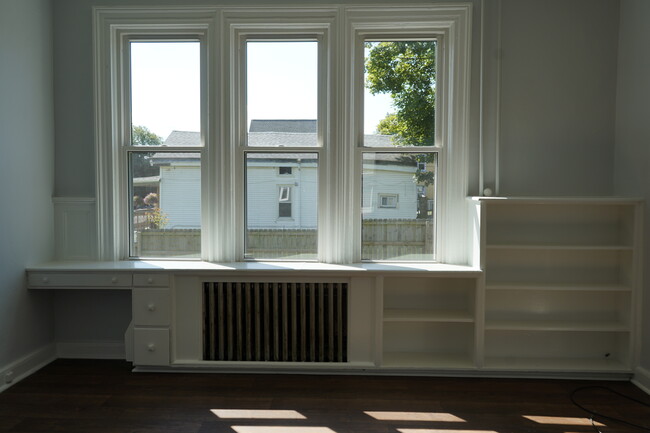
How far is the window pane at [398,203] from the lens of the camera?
13.4 feet

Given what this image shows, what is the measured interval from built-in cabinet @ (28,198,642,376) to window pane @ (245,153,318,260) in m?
0.28

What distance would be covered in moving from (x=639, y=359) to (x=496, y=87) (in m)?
2.14

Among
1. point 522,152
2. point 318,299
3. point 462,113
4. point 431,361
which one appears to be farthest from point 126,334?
point 522,152

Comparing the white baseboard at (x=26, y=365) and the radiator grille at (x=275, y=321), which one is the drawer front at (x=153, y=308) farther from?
the white baseboard at (x=26, y=365)

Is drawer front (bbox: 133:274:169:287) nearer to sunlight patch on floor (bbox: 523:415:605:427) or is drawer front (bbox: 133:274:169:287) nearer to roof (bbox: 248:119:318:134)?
roof (bbox: 248:119:318:134)

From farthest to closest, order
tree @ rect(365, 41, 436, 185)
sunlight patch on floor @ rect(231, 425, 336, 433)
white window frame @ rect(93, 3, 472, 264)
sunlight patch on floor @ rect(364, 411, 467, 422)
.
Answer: tree @ rect(365, 41, 436, 185) → white window frame @ rect(93, 3, 472, 264) → sunlight patch on floor @ rect(364, 411, 467, 422) → sunlight patch on floor @ rect(231, 425, 336, 433)

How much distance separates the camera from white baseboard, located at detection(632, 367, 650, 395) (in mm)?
3459

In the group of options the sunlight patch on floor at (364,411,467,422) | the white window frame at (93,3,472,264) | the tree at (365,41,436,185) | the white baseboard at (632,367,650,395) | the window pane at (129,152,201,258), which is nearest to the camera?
the sunlight patch on floor at (364,411,467,422)

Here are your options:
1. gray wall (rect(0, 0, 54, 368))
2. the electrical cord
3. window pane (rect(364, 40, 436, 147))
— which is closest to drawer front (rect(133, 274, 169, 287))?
gray wall (rect(0, 0, 54, 368))

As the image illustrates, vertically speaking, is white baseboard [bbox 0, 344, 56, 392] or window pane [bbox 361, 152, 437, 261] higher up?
window pane [bbox 361, 152, 437, 261]

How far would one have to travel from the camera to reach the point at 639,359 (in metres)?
3.60

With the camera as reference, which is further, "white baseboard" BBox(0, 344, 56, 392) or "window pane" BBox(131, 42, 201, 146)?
"window pane" BBox(131, 42, 201, 146)

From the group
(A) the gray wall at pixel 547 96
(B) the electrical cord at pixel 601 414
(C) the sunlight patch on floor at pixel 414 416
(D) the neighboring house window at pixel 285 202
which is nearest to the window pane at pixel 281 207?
(D) the neighboring house window at pixel 285 202

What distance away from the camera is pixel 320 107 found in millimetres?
4078
